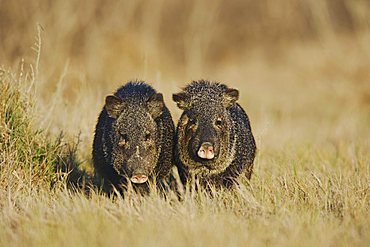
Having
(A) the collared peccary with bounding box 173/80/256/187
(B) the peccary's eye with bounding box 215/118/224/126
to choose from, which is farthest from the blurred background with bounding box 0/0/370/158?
(B) the peccary's eye with bounding box 215/118/224/126

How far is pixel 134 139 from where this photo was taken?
6027mm

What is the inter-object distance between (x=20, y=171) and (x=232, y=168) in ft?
6.48

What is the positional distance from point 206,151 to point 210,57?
48.5 feet

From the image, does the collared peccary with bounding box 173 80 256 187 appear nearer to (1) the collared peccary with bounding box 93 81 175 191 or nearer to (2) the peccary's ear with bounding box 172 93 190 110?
(2) the peccary's ear with bounding box 172 93 190 110

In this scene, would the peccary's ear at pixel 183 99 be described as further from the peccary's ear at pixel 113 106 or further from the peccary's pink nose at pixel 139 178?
the peccary's pink nose at pixel 139 178

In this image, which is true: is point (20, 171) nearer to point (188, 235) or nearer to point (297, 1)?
point (188, 235)

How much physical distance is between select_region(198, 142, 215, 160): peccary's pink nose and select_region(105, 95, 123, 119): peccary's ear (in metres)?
0.89

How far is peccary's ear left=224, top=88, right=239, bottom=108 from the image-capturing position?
20.9 ft

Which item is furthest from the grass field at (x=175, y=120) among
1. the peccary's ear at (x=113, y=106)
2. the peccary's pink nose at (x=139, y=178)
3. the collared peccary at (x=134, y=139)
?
the peccary's ear at (x=113, y=106)

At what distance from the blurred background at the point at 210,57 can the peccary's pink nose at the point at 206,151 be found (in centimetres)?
148

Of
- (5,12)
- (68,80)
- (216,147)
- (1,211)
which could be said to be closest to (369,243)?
(216,147)

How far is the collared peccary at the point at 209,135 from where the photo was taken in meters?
6.09

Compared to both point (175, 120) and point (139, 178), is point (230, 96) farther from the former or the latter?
point (175, 120)

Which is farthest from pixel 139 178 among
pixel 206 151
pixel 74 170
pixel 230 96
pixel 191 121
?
pixel 74 170
